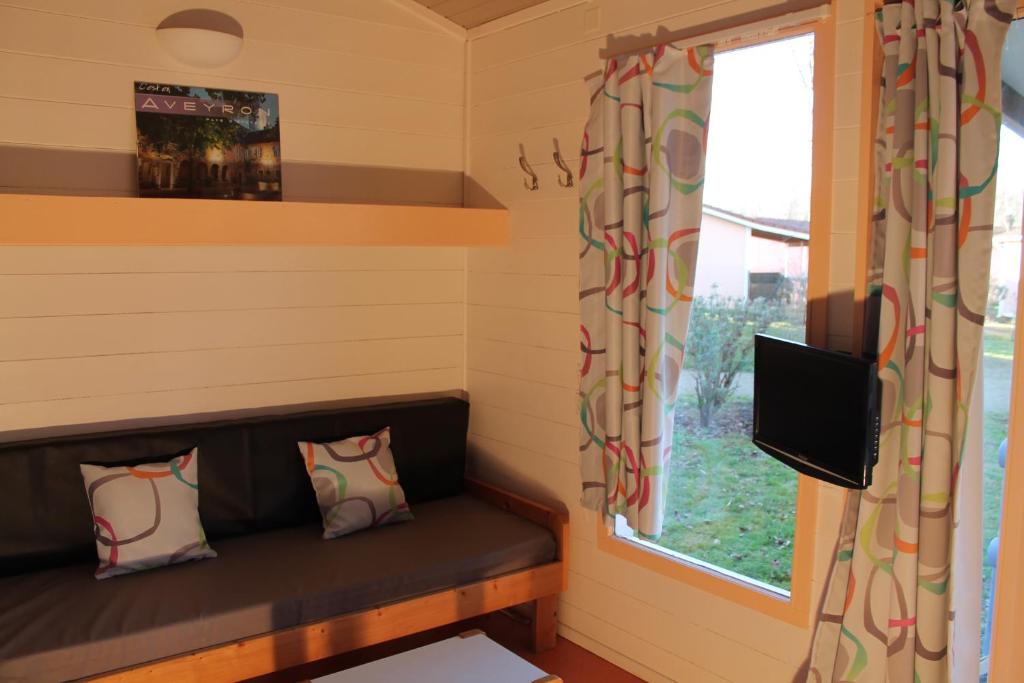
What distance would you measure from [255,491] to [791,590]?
6.61 feet

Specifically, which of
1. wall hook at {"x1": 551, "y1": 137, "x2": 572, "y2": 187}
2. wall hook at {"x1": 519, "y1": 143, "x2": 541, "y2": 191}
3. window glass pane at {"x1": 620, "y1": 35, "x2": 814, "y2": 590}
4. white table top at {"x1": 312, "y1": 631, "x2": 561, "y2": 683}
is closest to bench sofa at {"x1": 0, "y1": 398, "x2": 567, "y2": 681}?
white table top at {"x1": 312, "y1": 631, "x2": 561, "y2": 683}

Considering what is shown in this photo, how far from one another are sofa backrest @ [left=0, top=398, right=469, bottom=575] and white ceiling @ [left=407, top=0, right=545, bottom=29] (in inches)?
66.5

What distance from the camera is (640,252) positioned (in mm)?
3010

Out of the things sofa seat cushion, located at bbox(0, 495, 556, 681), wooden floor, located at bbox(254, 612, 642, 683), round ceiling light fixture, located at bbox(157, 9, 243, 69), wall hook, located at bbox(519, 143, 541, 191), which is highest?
round ceiling light fixture, located at bbox(157, 9, 243, 69)

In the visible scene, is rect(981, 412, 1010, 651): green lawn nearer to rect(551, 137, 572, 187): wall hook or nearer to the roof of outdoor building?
the roof of outdoor building

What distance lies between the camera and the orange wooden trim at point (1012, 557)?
Result: 2258mm

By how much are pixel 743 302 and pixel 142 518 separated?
218 centimetres

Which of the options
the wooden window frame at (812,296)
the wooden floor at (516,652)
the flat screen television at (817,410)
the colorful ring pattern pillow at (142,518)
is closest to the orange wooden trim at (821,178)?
the wooden window frame at (812,296)

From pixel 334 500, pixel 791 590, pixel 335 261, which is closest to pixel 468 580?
pixel 334 500

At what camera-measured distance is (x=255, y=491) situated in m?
3.43

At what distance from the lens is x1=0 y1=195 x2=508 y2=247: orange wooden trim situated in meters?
2.87

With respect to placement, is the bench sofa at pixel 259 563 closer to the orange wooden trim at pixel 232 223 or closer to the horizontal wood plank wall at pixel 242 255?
the horizontal wood plank wall at pixel 242 255

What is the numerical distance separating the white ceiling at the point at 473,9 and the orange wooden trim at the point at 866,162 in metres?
1.47

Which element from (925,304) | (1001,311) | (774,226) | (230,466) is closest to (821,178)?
(774,226)
